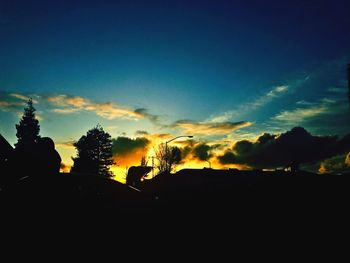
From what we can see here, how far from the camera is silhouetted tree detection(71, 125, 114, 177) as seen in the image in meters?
62.6

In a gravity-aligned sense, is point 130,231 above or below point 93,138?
below

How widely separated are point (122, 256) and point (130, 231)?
389mm

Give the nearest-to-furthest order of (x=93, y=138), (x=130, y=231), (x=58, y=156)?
(x=130, y=231), (x=58, y=156), (x=93, y=138)

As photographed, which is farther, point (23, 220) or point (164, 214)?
point (164, 214)

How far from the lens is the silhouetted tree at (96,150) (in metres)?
62.6

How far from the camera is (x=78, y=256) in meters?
Answer: 3.77

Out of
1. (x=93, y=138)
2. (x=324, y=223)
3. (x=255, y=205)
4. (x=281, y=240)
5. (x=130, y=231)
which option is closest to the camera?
(x=130, y=231)

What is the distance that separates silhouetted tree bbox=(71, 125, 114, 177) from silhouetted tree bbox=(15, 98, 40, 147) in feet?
34.5

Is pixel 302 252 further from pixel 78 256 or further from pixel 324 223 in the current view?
pixel 78 256

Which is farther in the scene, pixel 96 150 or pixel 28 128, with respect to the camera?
pixel 96 150

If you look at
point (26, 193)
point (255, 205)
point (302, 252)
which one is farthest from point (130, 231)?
point (255, 205)

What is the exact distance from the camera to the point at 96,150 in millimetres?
66938

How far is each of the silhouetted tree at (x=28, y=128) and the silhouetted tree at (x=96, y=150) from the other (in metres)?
10.5

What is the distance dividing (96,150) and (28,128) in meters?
17.1
